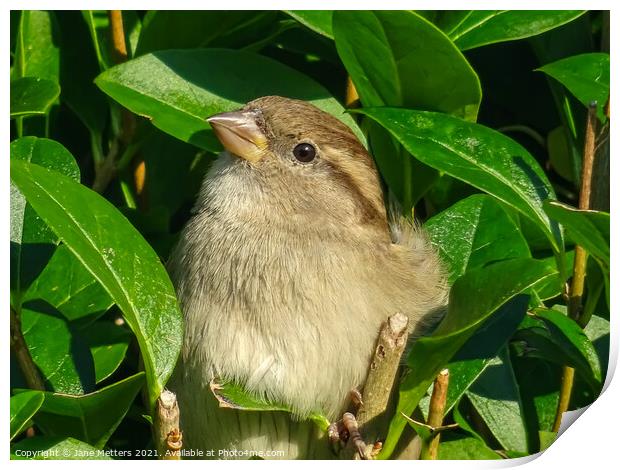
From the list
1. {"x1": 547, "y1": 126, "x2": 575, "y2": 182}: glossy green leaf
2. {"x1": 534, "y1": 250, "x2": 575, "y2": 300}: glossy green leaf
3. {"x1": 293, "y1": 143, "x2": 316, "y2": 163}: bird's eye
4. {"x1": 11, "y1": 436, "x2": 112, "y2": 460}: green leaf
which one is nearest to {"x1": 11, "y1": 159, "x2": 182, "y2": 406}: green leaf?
{"x1": 11, "y1": 436, "x2": 112, "y2": 460}: green leaf

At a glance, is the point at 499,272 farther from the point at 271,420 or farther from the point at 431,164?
the point at 271,420

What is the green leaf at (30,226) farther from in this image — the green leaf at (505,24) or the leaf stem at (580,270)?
the leaf stem at (580,270)

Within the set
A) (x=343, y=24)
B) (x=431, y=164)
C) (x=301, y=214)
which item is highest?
(x=343, y=24)

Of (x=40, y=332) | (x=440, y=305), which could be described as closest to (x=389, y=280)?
(x=440, y=305)

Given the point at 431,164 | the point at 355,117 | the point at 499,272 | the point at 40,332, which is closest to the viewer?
the point at 499,272

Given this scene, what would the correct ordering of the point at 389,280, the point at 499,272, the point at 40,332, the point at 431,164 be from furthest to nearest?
the point at 389,280 < the point at 40,332 < the point at 431,164 < the point at 499,272

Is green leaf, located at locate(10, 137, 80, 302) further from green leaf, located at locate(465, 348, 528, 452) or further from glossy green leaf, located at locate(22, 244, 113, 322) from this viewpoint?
green leaf, located at locate(465, 348, 528, 452)

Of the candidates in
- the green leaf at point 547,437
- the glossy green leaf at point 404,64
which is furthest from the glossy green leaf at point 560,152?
the green leaf at point 547,437
